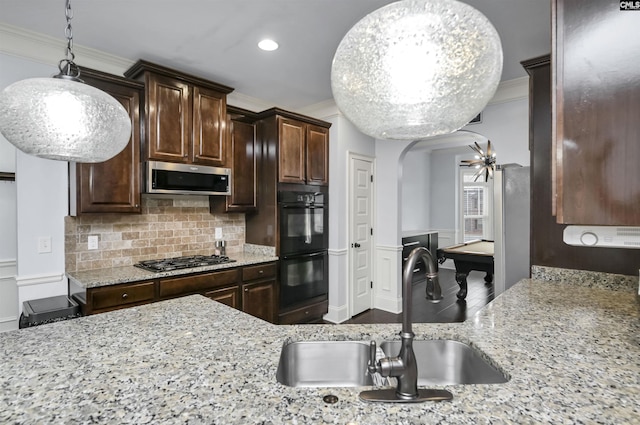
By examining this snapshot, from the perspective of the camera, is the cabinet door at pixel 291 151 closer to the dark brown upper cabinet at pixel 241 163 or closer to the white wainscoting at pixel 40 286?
the dark brown upper cabinet at pixel 241 163

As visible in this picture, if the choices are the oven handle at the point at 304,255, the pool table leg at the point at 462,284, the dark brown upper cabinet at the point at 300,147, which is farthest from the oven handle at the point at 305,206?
the pool table leg at the point at 462,284

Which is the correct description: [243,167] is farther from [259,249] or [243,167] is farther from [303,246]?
[303,246]

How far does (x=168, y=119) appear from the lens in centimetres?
290

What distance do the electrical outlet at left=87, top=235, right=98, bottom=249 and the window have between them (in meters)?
7.21

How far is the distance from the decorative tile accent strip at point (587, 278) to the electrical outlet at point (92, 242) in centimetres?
346

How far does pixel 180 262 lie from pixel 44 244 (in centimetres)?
101

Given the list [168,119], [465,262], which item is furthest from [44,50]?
[465,262]

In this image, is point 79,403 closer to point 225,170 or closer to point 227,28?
point 227,28

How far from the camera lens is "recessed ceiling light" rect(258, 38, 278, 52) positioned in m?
2.60

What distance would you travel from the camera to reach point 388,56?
Answer: 0.77 m

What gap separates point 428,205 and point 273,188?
18.2 ft

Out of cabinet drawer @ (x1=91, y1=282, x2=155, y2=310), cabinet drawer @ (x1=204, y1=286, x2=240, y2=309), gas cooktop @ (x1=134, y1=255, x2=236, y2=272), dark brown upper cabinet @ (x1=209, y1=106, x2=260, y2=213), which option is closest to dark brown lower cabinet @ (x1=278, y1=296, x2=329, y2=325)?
cabinet drawer @ (x1=204, y1=286, x2=240, y2=309)

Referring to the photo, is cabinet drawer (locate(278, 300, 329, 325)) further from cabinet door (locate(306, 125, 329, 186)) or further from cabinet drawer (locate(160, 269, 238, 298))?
cabinet door (locate(306, 125, 329, 186))

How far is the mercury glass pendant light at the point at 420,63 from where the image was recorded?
75 cm
